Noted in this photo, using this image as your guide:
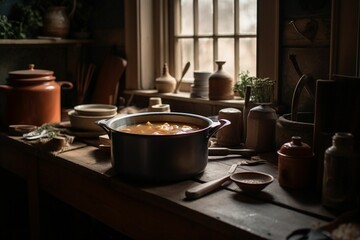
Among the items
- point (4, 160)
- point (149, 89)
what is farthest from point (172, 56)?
point (4, 160)

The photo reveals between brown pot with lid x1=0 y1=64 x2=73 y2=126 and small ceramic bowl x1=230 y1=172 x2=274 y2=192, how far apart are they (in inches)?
46.0

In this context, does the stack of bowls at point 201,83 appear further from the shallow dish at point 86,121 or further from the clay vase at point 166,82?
the shallow dish at point 86,121

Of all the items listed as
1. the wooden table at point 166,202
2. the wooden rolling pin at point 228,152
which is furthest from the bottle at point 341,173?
the wooden rolling pin at point 228,152

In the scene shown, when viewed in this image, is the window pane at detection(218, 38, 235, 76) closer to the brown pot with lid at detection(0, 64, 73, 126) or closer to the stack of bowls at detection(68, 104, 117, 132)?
the stack of bowls at detection(68, 104, 117, 132)

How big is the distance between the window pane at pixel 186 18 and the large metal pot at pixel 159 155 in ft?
3.57

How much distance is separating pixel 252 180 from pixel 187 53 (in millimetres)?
1242

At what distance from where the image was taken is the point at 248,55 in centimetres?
224

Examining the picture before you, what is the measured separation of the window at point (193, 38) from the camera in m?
1.98

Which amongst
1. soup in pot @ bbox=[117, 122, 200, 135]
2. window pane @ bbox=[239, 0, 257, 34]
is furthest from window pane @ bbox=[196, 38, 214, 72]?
soup in pot @ bbox=[117, 122, 200, 135]

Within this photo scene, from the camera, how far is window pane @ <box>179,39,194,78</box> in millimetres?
2516

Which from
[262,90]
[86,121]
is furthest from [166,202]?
[86,121]

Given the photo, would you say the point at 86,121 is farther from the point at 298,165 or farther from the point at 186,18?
the point at 298,165

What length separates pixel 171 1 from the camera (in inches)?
100

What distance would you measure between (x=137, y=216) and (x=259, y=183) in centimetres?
42
